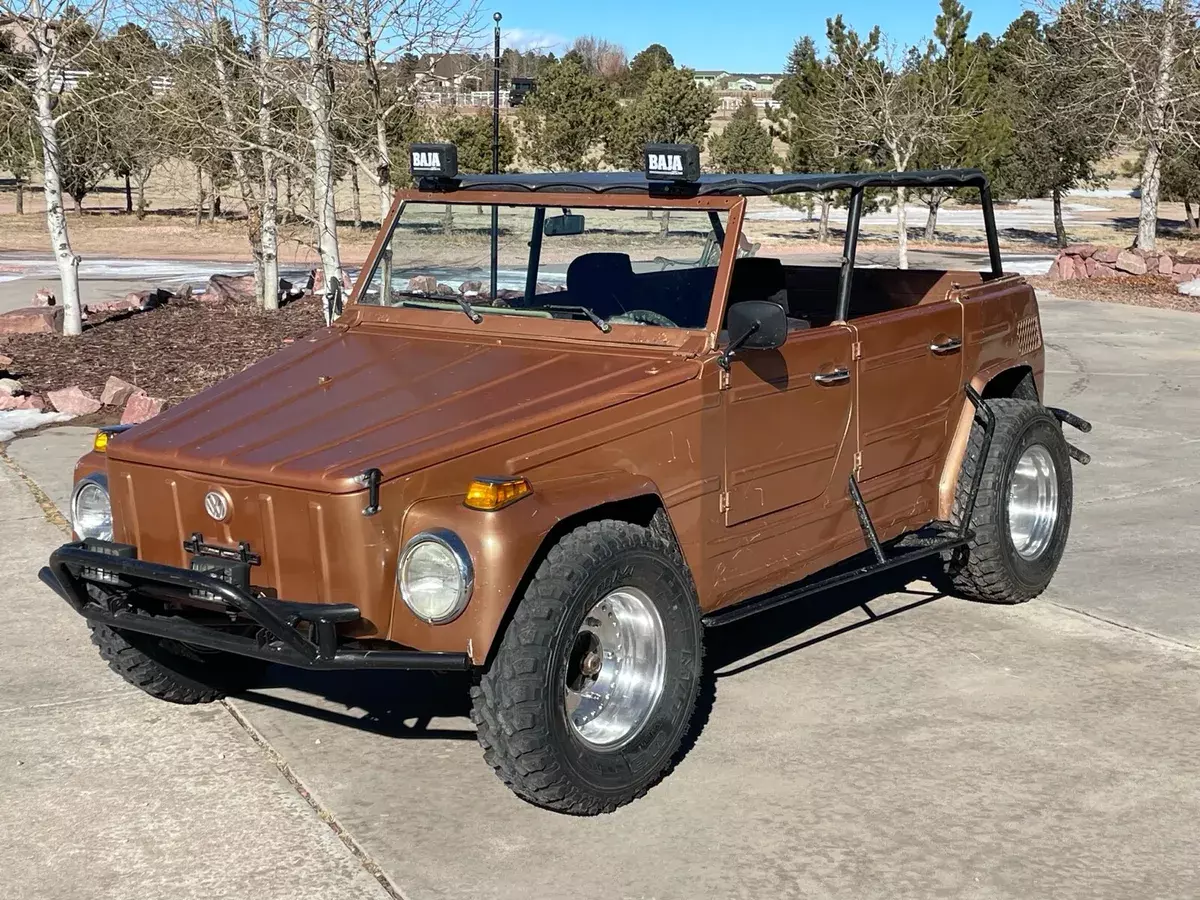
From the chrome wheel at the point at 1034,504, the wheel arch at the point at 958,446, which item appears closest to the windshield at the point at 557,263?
the wheel arch at the point at 958,446

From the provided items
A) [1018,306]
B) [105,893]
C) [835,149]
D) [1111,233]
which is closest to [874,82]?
[835,149]

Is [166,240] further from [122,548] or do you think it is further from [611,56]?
[611,56]

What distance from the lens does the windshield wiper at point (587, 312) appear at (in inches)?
188

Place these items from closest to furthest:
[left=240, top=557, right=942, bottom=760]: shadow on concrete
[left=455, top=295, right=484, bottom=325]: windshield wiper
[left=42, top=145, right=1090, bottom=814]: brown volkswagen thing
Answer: [left=42, top=145, right=1090, bottom=814]: brown volkswagen thing, [left=240, top=557, right=942, bottom=760]: shadow on concrete, [left=455, top=295, right=484, bottom=325]: windshield wiper

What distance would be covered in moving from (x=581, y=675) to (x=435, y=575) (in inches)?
26.6

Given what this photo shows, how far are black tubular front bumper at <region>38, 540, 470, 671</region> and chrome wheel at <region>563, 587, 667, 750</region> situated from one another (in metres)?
0.59

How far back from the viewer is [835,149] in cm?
2653

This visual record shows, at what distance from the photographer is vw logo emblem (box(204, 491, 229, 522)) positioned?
4.03 metres

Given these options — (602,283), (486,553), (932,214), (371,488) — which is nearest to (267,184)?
(602,283)

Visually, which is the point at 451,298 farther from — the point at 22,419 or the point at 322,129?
the point at 322,129

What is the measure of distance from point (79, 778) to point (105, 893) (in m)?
0.81

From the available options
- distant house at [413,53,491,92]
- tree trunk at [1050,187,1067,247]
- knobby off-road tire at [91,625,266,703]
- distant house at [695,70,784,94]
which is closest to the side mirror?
knobby off-road tire at [91,625,266,703]

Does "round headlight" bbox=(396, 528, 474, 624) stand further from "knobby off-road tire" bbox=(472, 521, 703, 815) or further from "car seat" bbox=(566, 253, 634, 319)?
"car seat" bbox=(566, 253, 634, 319)

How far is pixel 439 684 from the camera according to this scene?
519 centimetres
